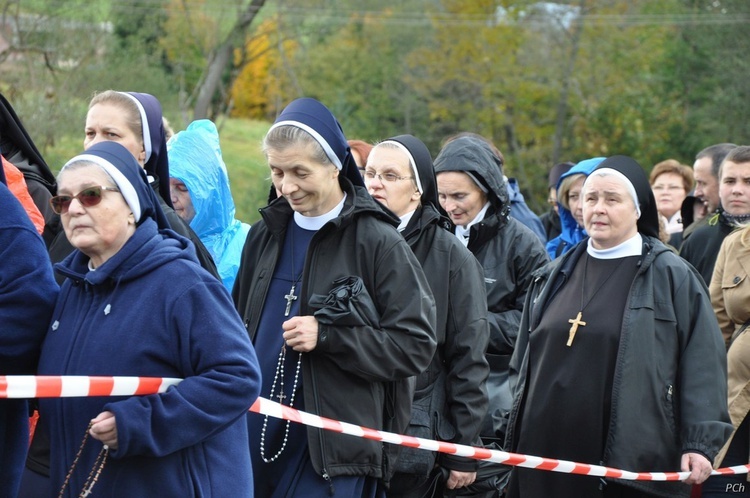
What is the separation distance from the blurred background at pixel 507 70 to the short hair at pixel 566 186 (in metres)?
23.6

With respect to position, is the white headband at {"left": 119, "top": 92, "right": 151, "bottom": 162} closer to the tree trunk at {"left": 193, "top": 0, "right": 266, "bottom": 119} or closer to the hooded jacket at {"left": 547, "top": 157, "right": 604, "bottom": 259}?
the hooded jacket at {"left": 547, "top": 157, "right": 604, "bottom": 259}

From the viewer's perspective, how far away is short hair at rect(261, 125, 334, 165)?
4.18m

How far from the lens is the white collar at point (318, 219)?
4391mm

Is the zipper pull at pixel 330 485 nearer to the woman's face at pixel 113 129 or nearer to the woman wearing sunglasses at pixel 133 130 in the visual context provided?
the woman wearing sunglasses at pixel 133 130

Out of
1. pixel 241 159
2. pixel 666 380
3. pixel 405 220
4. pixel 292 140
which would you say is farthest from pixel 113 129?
pixel 241 159

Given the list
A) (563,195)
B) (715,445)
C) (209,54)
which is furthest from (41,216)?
(209,54)

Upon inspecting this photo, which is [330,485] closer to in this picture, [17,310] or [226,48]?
[17,310]

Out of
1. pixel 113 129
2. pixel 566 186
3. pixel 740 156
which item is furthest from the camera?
pixel 566 186

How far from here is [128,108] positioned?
476 cm

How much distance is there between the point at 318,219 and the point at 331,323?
0.54 m

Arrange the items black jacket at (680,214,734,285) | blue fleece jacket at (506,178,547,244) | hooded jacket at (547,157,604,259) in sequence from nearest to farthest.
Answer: black jacket at (680,214,734,285) < hooded jacket at (547,157,604,259) < blue fleece jacket at (506,178,547,244)

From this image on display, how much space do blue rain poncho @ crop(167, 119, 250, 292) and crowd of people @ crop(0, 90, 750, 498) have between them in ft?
0.04

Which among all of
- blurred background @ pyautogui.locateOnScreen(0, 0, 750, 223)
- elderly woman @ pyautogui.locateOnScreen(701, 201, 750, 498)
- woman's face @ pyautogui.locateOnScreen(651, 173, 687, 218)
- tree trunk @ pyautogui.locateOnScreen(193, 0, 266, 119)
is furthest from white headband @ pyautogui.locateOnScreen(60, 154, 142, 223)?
tree trunk @ pyautogui.locateOnScreen(193, 0, 266, 119)

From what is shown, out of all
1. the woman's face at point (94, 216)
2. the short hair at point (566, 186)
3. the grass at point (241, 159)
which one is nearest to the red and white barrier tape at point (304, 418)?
the woman's face at point (94, 216)
